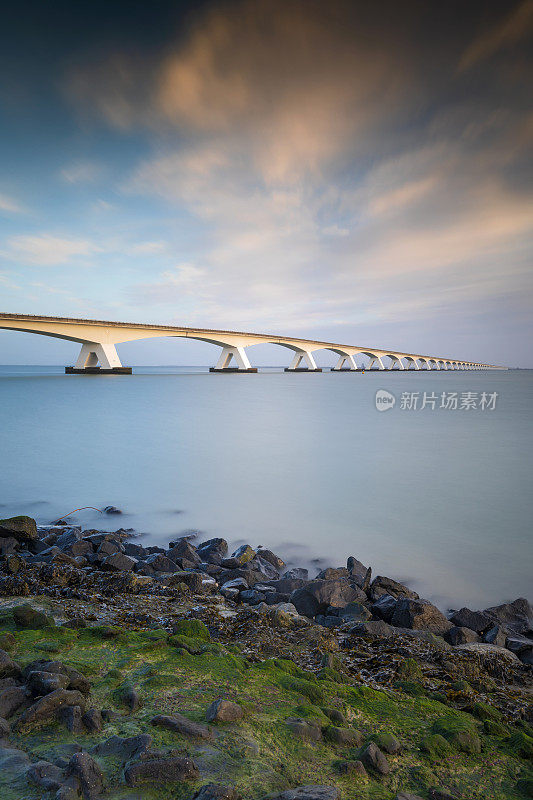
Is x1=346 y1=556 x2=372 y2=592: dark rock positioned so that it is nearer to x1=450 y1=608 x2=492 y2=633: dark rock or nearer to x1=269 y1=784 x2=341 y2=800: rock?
→ x1=450 y1=608 x2=492 y2=633: dark rock

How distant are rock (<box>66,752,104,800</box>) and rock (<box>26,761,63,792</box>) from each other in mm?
46

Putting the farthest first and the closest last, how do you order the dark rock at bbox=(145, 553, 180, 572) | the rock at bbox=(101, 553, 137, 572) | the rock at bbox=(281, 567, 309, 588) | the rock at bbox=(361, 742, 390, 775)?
the rock at bbox=(281, 567, 309, 588), the dark rock at bbox=(145, 553, 180, 572), the rock at bbox=(101, 553, 137, 572), the rock at bbox=(361, 742, 390, 775)

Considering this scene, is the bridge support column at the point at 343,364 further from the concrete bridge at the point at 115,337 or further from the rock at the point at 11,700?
the rock at the point at 11,700

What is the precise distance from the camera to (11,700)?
2154mm

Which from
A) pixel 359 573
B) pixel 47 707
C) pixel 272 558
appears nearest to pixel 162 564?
pixel 272 558

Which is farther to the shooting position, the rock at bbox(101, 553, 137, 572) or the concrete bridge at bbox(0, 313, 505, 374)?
the concrete bridge at bbox(0, 313, 505, 374)

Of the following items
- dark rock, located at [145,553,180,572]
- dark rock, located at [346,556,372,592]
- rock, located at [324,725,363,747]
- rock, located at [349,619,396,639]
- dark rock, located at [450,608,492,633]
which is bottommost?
dark rock, located at [145,553,180,572]

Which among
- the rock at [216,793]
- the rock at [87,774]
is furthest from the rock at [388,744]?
the rock at [87,774]

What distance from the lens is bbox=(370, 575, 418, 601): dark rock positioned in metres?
4.61

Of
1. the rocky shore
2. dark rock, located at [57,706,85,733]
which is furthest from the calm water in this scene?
dark rock, located at [57,706,85,733]

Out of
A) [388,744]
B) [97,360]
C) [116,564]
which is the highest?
[97,360]

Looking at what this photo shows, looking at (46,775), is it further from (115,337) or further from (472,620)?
(115,337)

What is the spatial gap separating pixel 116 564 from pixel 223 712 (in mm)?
3096

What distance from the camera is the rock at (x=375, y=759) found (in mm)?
1938
